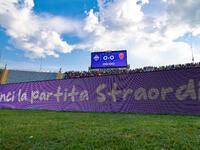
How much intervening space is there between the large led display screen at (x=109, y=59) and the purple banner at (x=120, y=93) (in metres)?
12.3

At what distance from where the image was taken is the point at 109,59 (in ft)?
79.3

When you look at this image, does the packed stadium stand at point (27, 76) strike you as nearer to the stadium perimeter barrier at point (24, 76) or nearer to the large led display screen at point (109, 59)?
the stadium perimeter barrier at point (24, 76)

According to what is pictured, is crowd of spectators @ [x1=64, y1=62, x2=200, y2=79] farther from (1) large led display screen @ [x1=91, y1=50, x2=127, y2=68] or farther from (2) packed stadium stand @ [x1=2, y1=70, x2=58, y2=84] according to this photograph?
(2) packed stadium stand @ [x1=2, y1=70, x2=58, y2=84]

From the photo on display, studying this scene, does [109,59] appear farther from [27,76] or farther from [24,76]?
[24,76]

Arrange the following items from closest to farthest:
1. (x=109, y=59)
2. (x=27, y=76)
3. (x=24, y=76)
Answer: (x=109, y=59) → (x=24, y=76) → (x=27, y=76)

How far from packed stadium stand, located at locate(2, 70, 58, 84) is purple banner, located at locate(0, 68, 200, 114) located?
76.4 ft

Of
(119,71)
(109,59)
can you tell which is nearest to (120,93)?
(109,59)

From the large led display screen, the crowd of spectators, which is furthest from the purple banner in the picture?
the crowd of spectators

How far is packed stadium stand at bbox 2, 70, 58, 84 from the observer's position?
3605 centimetres

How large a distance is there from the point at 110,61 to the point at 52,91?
43.2 feet

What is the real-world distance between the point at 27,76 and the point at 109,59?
81.6ft

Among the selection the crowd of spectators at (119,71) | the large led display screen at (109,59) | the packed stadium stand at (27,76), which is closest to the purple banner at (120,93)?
the large led display screen at (109,59)

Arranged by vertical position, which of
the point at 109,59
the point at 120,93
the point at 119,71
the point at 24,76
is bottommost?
the point at 120,93

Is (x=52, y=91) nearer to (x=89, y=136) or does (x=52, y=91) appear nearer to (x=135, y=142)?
(x=89, y=136)
